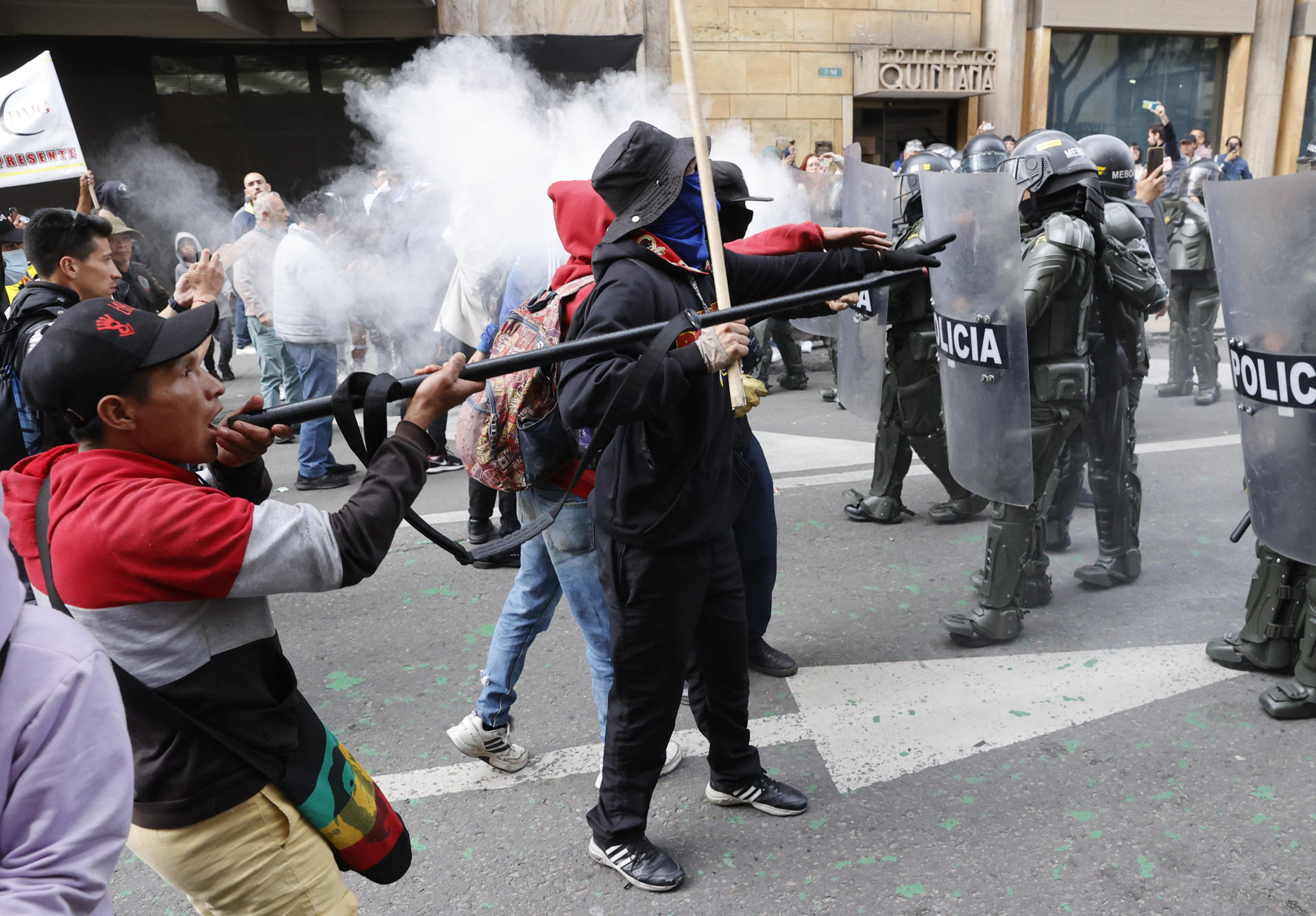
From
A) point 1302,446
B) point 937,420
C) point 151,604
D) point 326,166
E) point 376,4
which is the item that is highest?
point 376,4

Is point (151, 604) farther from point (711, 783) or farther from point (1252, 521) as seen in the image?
point (1252, 521)

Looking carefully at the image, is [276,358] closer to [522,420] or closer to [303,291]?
[303,291]

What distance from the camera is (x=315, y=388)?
6.82 metres

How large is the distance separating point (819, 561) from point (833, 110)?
12676 mm

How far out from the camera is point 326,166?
13.9 metres

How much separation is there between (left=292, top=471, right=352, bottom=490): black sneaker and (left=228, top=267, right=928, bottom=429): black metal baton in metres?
4.87

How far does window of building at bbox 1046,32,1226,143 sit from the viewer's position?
1709 centimetres

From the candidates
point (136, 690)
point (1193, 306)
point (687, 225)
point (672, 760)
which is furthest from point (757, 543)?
point (1193, 306)

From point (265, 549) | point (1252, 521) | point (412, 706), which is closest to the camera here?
point (265, 549)

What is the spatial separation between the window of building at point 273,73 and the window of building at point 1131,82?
1209 cm

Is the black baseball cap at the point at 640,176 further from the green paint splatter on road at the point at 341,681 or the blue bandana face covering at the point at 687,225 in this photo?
the green paint splatter on road at the point at 341,681

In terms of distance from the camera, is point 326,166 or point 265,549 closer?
point 265,549

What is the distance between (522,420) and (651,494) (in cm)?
46

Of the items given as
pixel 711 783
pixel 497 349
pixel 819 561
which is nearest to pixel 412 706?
pixel 711 783
